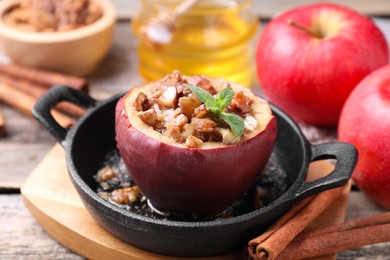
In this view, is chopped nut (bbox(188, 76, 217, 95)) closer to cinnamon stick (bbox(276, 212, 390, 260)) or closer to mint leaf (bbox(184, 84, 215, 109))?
mint leaf (bbox(184, 84, 215, 109))

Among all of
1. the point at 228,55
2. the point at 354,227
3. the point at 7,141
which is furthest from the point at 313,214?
the point at 7,141

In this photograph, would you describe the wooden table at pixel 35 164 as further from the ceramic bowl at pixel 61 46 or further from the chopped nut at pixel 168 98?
the chopped nut at pixel 168 98

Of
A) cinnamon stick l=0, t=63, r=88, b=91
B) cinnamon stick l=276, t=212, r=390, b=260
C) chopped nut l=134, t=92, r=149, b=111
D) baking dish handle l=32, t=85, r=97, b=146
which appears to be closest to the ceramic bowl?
cinnamon stick l=0, t=63, r=88, b=91

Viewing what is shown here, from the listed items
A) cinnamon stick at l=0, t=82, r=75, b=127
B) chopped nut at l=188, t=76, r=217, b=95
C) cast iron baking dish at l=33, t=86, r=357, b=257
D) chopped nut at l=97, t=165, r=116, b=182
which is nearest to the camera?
cast iron baking dish at l=33, t=86, r=357, b=257

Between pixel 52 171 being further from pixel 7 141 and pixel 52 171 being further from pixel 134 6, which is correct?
pixel 134 6

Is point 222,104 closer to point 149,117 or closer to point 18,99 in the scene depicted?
point 149,117

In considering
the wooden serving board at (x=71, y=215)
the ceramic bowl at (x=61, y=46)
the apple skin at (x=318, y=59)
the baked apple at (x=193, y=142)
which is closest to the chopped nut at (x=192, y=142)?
the baked apple at (x=193, y=142)
